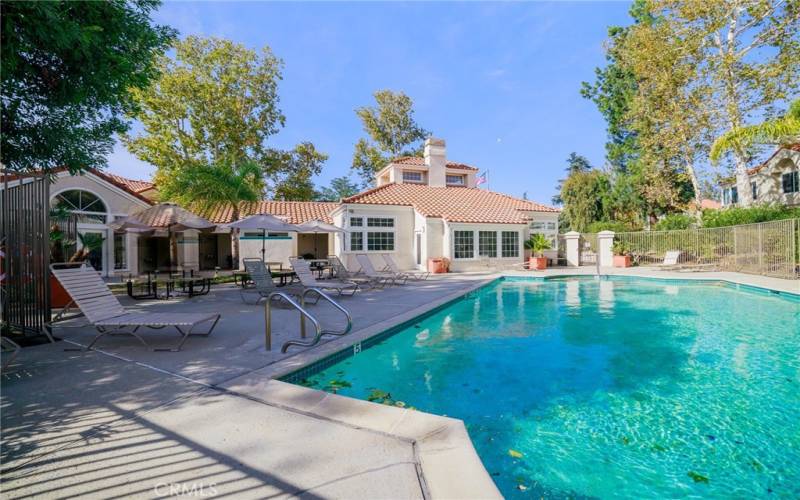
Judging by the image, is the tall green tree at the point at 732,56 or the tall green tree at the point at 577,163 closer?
the tall green tree at the point at 732,56

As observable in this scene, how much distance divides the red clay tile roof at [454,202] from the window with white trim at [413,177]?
1.63 meters

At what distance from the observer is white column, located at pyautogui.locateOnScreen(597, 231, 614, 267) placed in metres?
24.4

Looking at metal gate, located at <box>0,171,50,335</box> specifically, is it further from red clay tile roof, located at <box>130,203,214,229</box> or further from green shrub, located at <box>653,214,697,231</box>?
green shrub, located at <box>653,214,697,231</box>

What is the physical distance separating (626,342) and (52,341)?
10.3m

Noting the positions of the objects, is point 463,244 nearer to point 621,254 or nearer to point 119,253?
point 621,254

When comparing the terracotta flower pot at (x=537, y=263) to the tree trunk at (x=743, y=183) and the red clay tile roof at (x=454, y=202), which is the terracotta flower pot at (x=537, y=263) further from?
the tree trunk at (x=743, y=183)

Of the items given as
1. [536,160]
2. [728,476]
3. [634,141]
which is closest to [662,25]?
[634,141]

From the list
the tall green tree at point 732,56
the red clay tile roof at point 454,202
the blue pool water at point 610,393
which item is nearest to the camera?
the blue pool water at point 610,393

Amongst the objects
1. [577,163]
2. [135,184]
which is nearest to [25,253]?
[135,184]

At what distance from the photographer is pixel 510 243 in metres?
23.9

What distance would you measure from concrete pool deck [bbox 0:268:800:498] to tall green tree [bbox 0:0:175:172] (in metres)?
4.17

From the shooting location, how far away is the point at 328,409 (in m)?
3.45

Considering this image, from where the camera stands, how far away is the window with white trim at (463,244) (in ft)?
72.9

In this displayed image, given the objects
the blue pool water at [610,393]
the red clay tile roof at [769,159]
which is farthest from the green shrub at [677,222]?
the blue pool water at [610,393]
